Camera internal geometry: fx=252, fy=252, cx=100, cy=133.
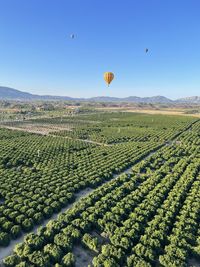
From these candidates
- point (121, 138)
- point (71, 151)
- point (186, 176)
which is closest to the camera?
point (186, 176)

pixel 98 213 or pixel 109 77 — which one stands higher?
pixel 109 77

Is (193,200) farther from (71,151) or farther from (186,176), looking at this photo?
(71,151)

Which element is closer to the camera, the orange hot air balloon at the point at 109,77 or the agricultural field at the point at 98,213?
the agricultural field at the point at 98,213

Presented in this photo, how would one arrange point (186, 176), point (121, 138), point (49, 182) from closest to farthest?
point (49, 182)
point (186, 176)
point (121, 138)

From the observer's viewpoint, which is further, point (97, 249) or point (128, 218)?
point (128, 218)

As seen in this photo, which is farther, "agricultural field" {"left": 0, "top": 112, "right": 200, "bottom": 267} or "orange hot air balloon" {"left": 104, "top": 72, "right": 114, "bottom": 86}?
"orange hot air balloon" {"left": 104, "top": 72, "right": 114, "bottom": 86}

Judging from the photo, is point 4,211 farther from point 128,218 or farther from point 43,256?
point 128,218

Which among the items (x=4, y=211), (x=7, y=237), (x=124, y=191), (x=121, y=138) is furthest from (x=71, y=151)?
(x=7, y=237)

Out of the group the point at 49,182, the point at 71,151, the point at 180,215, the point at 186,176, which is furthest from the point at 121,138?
the point at 180,215

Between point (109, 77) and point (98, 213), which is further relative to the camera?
point (109, 77)

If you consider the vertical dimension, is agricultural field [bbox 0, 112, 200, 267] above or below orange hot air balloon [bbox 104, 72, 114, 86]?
below

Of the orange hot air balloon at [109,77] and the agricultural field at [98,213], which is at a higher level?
the orange hot air balloon at [109,77]
